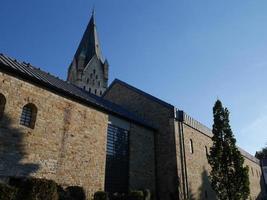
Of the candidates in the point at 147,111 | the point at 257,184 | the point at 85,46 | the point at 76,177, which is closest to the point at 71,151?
the point at 76,177

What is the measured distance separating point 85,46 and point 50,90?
→ 40.9m

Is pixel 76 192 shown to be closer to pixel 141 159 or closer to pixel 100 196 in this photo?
pixel 100 196

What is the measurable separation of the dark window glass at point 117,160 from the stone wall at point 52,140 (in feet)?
3.72

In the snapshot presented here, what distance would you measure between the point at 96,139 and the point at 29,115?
166 inches

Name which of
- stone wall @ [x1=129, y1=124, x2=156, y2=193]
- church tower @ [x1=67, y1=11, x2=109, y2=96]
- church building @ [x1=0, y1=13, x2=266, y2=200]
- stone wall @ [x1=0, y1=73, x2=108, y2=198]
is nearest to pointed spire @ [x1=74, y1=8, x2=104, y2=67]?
church tower @ [x1=67, y1=11, x2=109, y2=96]

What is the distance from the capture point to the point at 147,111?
22500 millimetres

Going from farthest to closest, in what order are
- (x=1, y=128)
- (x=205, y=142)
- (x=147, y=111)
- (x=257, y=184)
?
(x=257, y=184), (x=205, y=142), (x=147, y=111), (x=1, y=128)

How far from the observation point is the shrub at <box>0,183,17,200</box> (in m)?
8.59

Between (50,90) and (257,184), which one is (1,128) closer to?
(50,90)

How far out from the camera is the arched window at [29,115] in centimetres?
1212

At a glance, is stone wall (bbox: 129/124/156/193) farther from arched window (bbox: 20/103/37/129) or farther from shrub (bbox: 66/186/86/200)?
arched window (bbox: 20/103/37/129)

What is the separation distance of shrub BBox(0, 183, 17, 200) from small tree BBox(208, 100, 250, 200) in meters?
15.2

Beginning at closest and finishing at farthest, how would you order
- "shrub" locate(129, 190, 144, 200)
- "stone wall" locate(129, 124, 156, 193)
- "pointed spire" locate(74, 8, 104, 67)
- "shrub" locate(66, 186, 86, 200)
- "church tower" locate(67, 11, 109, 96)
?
"shrub" locate(66, 186, 86, 200), "shrub" locate(129, 190, 144, 200), "stone wall" locate(129, 124, 156, 193), "church tower" locate(67, 11, 109, 96), "pointed spire" locate(74, 8, 104, 67)

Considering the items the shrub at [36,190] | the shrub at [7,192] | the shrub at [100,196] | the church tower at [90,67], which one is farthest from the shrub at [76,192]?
the church tower at [90,67]
